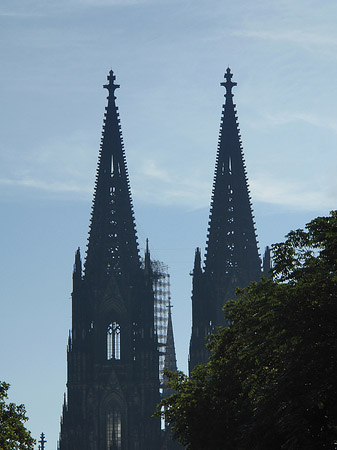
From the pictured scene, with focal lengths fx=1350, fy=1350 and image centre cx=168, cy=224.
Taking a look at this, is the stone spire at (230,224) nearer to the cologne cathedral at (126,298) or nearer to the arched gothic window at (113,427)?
the cologne cathedral at (126,298)

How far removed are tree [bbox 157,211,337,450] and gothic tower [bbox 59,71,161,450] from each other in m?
69.9

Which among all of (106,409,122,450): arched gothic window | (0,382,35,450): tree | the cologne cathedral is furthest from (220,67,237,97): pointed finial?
(0,382,35,450): tree

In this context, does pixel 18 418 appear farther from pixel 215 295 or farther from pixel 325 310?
pixel 215 295

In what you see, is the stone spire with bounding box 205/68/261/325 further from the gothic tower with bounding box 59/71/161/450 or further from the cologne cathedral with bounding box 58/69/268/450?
the gothic tower with bounding box 59/71/161/450

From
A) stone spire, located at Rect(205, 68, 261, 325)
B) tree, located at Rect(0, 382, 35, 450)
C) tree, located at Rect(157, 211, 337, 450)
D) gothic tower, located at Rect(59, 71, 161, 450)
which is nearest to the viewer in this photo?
tree, located at Rect(157, 211, 337, 450)

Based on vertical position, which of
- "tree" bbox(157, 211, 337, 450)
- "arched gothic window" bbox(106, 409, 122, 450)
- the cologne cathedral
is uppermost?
the cologne cathedral

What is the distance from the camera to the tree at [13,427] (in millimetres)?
60469

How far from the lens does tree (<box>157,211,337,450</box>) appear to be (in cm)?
4038

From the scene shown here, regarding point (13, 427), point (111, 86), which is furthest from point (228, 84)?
point (13, 427)

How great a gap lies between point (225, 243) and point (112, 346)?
1428cm

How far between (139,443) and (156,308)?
30.7 meters

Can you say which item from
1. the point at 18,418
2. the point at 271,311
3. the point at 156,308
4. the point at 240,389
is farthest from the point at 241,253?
the point at 271,311

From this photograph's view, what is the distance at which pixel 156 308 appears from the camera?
150 meters

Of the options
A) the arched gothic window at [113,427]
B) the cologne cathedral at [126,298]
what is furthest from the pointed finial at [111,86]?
the arched gothic window at [113,427]
